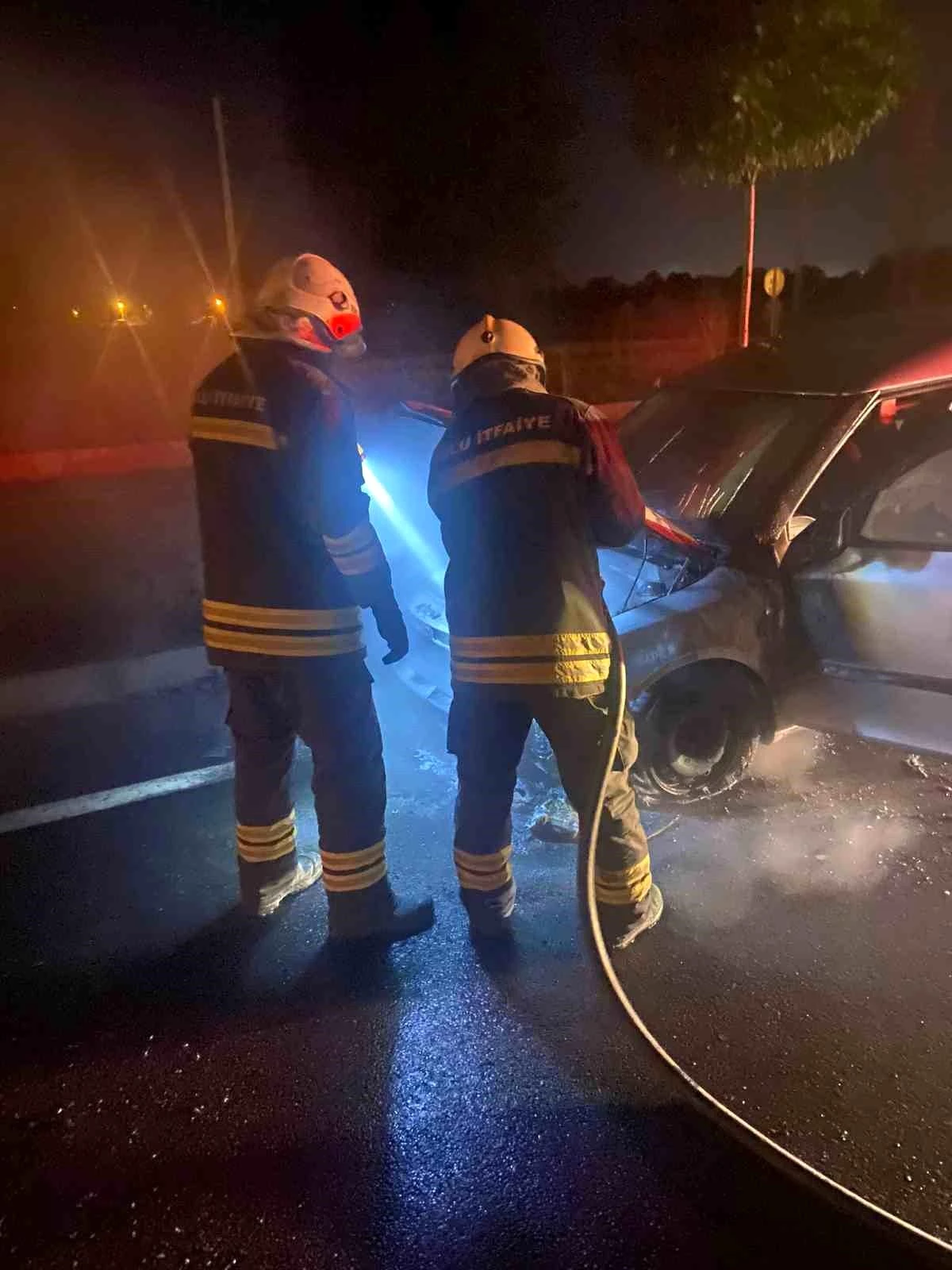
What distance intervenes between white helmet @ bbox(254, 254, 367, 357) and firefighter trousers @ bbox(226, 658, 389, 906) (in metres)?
0.95

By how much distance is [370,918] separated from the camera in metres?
3.07

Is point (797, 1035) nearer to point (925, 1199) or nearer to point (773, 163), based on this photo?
point (925, 1199)

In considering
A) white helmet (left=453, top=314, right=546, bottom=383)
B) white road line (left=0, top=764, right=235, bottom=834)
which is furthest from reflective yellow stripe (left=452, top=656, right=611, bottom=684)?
white road line (left=0, top=764, right=235, bottom=834)

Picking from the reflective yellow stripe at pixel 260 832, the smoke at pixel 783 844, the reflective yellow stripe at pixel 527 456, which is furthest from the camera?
the smoke at pixel 783 844

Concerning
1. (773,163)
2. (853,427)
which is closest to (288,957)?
(853,427)

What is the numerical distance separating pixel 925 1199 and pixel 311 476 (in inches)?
90.3

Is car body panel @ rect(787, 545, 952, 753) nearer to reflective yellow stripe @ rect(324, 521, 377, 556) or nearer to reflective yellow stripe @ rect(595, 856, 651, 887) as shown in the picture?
reflective yellow stripe @ rect(595, 856, 651, 887)

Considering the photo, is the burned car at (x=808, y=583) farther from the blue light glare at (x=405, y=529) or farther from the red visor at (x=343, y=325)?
→ the red visor at (x=343, y=325)

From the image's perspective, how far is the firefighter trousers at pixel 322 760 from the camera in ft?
9.62

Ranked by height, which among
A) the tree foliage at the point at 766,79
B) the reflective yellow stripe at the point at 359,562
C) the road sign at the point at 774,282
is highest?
the tree foliage at the point at 766,79

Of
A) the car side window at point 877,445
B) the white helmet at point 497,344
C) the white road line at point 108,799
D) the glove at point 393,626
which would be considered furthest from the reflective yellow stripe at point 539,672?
the white road line at point 108,799

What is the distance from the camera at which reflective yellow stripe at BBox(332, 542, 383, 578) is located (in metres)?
2.79

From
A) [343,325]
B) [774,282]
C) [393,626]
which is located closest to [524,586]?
[393,626]

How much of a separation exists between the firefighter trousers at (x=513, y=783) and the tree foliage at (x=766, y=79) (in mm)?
8510
